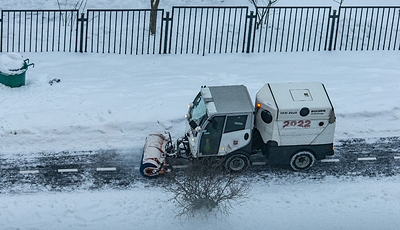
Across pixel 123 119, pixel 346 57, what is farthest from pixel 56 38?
pixel 346 57

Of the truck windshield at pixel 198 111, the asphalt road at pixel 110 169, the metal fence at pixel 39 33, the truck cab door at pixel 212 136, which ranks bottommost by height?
the asphalt road at pixel 110 169

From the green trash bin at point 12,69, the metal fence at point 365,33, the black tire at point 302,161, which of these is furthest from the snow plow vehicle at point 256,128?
the metal fence at point 365,33

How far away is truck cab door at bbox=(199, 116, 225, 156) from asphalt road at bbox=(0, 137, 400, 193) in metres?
1.20

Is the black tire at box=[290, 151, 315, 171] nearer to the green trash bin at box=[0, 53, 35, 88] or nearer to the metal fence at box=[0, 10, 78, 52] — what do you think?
the green trash bin at box=[0, 53, 35, 88]

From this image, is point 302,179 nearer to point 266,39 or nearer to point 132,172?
point 132,172

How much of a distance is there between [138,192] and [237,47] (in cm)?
775

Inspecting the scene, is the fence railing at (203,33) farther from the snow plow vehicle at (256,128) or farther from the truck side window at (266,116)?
the truck side window at (266,116)

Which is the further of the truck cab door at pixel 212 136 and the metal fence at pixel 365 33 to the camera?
the metal fence at pixel 365 33

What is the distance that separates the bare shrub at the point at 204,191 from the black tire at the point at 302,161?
1.53 m

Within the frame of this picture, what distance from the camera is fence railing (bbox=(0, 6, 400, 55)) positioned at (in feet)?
76.2

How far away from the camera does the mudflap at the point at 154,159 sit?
57.5ft

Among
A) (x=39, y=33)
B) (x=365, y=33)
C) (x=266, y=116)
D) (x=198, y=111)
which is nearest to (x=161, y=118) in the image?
(x=198, y=111)

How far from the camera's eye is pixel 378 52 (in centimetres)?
2419

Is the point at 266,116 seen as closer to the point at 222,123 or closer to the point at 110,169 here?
the point at 222,123
